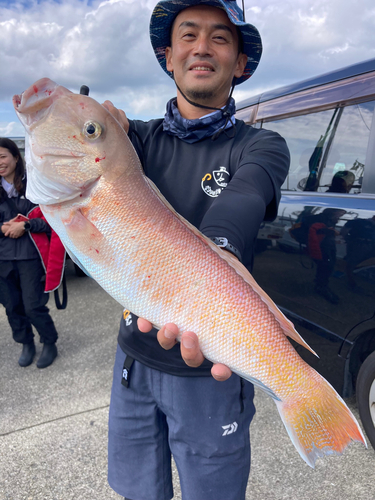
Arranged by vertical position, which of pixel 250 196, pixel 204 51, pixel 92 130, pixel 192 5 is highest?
pixel 192 5

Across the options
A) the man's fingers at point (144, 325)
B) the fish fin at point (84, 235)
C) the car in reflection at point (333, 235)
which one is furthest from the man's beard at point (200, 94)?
the car in reflection at point (333, 235)

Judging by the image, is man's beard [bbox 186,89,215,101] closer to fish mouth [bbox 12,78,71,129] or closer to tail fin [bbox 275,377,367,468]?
fish mouth [bbox 12,78,71,129]

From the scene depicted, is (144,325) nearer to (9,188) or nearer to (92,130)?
(92,130)

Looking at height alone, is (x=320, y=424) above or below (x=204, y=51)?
below

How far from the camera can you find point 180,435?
1488mm

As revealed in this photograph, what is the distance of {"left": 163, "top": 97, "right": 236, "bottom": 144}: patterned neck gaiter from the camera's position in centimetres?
155

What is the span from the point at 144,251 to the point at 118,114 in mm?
776

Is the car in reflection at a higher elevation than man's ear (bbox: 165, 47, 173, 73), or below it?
below

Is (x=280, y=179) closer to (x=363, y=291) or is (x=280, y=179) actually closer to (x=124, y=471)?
(x=363, y=291)

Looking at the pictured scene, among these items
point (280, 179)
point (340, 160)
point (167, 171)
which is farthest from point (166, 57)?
point (340, 160)

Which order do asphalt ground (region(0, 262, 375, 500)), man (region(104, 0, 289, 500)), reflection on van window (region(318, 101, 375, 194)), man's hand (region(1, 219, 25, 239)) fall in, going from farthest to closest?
man's hand (region(1, 219, 25, 239)) < reflection on van window (region(318, 101, 375, 194)) < asphalt ground (region(0, 262, 375, 500)) < man (region(104, 0, 289, 500))

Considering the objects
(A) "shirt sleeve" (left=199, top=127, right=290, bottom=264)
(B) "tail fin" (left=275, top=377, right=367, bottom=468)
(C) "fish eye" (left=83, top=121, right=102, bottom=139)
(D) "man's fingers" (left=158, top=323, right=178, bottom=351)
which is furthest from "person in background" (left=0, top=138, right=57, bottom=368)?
(B) "tail fin" (left=275, top=377, right=367, bottom=468)

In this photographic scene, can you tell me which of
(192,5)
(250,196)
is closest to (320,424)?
(250,196)

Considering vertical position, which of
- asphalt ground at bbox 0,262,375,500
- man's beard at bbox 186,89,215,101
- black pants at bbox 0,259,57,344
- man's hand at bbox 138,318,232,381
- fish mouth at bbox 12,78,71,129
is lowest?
asphalt ground at bbox 0,262,375,500
